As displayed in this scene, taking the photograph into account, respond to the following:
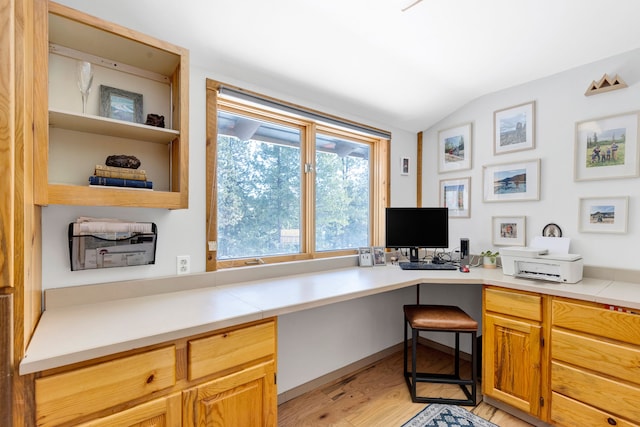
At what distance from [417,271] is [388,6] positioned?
1.76 meters

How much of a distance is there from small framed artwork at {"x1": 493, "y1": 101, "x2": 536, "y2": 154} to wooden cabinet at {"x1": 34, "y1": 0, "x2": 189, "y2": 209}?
2.39 metres

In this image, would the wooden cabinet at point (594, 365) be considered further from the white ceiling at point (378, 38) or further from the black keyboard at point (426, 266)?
the white ceiling at point (378, 38)

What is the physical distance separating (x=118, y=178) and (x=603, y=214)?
2.87 meters

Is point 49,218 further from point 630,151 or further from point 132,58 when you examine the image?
point 630,151

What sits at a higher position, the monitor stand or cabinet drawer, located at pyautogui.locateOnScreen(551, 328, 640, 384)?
the monitor stand

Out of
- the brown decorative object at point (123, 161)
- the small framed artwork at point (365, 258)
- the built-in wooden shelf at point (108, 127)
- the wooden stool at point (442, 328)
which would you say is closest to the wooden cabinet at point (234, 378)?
the brown decorative object at point (123, 161)

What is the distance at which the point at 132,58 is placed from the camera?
1.45 meters

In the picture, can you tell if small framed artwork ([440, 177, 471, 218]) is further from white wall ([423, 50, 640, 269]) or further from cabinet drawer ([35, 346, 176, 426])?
cabinet drawer ([35, 346, 176, 426])

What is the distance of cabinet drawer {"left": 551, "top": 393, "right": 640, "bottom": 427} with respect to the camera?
1558 mm

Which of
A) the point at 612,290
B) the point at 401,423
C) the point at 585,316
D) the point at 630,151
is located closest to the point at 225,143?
the point at 401,423

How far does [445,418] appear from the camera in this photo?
1900 mm

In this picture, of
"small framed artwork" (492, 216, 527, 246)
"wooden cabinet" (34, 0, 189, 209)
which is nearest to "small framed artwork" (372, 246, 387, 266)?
"small framed artwork" (492, 216, 527, 246)

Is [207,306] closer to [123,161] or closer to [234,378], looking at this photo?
[234,378]

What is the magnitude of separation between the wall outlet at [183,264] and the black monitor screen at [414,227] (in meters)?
1.54
